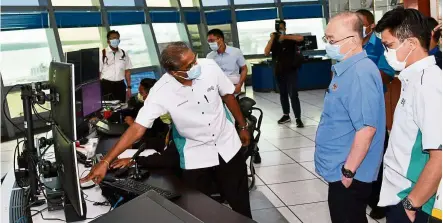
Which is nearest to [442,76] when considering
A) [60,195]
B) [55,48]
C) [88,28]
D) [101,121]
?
[60,195]

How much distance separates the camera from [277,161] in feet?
16.6

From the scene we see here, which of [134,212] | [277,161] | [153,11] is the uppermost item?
[153,11]

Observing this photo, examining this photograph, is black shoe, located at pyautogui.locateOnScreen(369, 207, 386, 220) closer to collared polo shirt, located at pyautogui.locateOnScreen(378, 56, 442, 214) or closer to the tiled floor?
the tiled floor

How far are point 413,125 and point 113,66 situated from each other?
5.62 m

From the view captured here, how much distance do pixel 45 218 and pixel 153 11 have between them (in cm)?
887

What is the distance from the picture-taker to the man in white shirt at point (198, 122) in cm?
251

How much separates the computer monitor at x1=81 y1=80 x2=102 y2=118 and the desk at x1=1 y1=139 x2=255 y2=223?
837 millimetres

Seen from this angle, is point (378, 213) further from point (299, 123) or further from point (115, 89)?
point (115, 89)

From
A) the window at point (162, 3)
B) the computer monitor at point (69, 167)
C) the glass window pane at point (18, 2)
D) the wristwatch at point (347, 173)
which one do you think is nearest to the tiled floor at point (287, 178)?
the wristwatch at point (347, 173)

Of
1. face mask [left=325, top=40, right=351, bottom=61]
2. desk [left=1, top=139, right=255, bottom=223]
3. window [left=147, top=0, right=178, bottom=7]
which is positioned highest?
window [left=147, top=0, right=178, bottom=7]

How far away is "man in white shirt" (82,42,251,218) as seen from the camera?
98.7 inches

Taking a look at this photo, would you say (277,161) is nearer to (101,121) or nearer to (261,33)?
(101,121)

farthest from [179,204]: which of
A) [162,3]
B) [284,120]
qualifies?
[162,3]

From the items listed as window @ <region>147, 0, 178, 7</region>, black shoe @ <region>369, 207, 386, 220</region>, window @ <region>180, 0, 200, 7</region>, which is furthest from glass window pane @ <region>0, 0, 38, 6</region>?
black shoe @ <region>369, 207, 386, 220</region>
